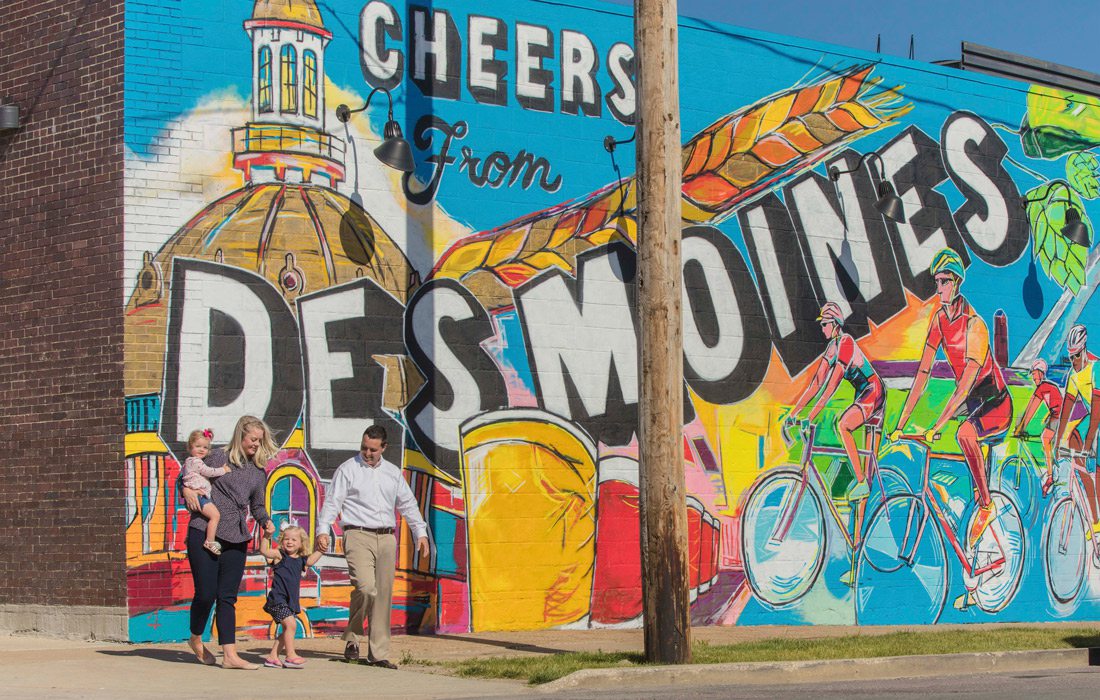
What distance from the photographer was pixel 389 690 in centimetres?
964

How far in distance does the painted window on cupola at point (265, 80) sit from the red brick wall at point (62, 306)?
1269mm

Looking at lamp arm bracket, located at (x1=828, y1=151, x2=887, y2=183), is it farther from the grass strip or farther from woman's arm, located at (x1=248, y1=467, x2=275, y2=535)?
woman's arm, located at (x1=248, y1=467, x2=275, y2=535)

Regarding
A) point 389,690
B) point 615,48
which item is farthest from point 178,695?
point 615,48

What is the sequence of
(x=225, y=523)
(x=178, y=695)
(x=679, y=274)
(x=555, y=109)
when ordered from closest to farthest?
(x=178, y=695) < (x=225, y=523) < (x=679, y=274) < (x=555, y=109)

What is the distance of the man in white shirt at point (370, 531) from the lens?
10.8 metres

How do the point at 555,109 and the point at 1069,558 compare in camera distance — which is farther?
the point at 1069,558

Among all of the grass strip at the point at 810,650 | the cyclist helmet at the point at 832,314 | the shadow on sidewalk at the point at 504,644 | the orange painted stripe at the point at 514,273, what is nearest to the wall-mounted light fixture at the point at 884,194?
the cyclist helmet at the point at 832,314

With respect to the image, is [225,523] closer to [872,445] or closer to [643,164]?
[643,164]

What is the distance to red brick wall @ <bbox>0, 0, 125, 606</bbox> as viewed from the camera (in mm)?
12773

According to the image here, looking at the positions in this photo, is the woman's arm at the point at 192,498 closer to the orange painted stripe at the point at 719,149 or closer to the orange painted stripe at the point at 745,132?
the orange painted stripe at the point at 719,149

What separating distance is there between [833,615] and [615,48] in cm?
653

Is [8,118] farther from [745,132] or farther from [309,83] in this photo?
[745,132]

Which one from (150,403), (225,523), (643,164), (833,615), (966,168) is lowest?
(833,615)

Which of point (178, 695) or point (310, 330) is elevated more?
point (310, 330)
